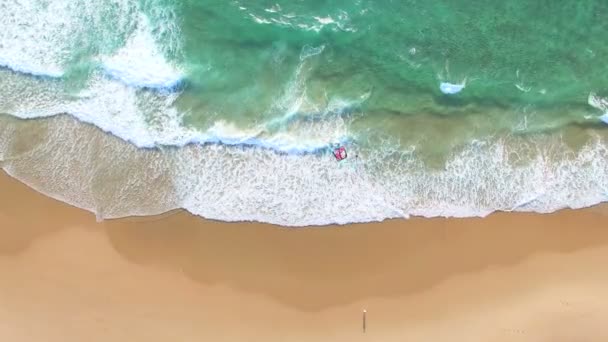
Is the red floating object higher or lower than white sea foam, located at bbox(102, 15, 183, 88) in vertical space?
lower

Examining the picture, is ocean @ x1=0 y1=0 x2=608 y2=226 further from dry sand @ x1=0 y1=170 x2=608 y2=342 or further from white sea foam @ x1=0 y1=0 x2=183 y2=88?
dry sand @ x1=0 y1=170 x2=608 y2=342

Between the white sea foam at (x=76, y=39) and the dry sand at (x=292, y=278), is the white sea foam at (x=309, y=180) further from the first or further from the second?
the white sea foam at (x=76, y=39)

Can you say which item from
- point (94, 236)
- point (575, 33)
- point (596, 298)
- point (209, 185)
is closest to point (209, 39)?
point (209, 185)

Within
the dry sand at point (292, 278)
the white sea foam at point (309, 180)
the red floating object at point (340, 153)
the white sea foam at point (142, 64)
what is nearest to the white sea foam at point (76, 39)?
the white sea foam at point (142, 64)

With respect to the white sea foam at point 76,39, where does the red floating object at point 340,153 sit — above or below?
below

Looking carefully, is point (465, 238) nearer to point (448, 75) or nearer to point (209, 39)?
point (448, 75)

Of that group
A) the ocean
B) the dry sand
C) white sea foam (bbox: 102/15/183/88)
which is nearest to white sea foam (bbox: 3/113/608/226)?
the ocean

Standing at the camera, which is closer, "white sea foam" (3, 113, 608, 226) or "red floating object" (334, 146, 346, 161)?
"white sea foam" (3, 113, 608, 226)
